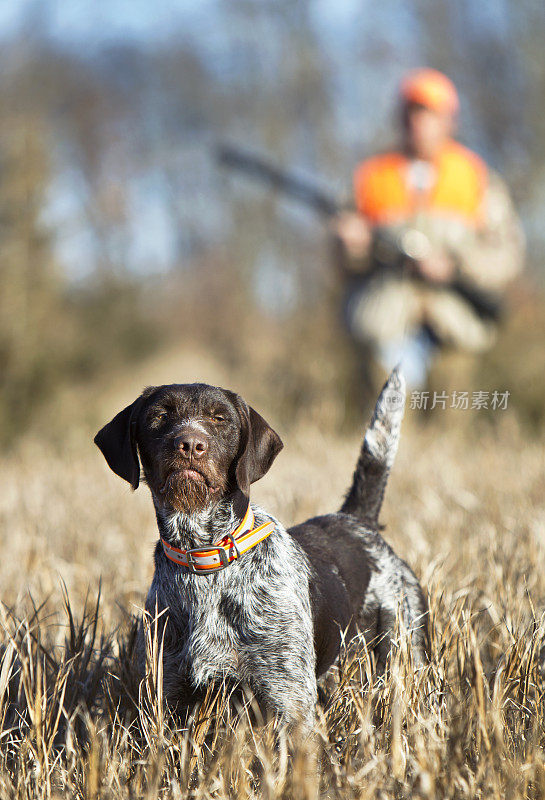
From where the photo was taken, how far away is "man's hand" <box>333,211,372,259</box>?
25.4ft

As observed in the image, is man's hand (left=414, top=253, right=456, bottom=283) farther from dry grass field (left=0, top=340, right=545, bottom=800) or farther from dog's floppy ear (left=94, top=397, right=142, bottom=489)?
dog's floppy ear (left=94, top=397, right=142, bottom=489)

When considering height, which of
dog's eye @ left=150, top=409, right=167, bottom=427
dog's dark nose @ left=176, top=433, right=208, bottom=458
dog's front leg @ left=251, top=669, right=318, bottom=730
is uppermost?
dog's eye @ left=150, top=409, right=167, bottom=427

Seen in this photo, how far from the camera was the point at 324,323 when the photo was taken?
1262 centimetres

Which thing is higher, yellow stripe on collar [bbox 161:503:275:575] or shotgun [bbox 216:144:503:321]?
shotgun [bbox 216:144:503:321]

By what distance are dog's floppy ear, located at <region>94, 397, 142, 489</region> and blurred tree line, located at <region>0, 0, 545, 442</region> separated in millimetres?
6720

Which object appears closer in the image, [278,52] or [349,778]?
[349,778]

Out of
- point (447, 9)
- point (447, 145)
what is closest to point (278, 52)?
point (447, 9)

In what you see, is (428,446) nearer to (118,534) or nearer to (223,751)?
(118,534)

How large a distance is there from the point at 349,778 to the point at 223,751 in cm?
37

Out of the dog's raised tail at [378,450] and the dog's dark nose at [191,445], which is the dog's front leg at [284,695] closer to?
the dog's dark nose at [191,445]

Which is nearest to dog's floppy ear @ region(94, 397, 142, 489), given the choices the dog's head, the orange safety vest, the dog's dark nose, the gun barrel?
the dog's head

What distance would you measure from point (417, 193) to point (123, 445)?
19.2 feet

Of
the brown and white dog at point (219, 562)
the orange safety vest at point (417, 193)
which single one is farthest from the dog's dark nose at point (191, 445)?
the orange safety vest at point (417, 193)

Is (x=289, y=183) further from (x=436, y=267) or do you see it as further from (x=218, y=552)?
(x=218, y=552)
